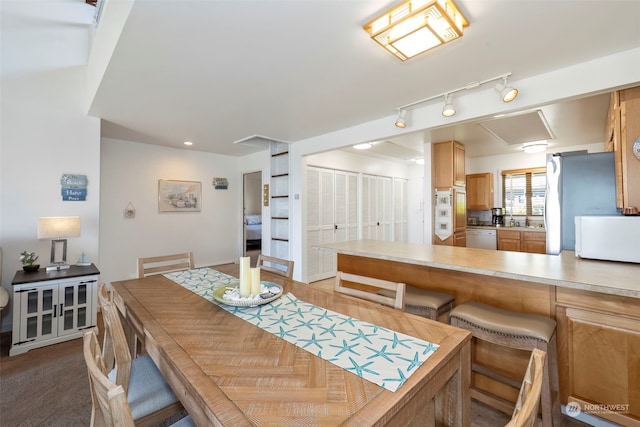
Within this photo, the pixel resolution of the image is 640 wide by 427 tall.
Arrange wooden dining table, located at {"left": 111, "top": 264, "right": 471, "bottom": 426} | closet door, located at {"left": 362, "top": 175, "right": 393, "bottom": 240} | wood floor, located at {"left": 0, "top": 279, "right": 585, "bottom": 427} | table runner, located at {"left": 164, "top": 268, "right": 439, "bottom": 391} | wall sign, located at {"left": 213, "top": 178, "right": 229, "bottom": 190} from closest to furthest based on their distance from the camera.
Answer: wooden dining table, located at {"left": 111, "top": 264, "right": 471, "bottom": 426}
table runner, located at {"left": 164, "top": 268, "right": 439, "bottom": 391}
wood floor, located at {"left": 0, "top": 279, "right": 585, "bottom": 427}
wall sign, located at {"left": 213, "top": 178, "right": 229, "bottom": 190}
closet door, located at {"left": 362, "top": 175, "right": 393, "bottom": 240}

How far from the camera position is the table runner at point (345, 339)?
2.97 ft

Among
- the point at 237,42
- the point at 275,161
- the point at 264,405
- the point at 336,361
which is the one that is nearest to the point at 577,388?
the point at 336,361

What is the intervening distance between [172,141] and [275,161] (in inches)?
65.9

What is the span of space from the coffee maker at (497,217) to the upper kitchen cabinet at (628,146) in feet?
12.1

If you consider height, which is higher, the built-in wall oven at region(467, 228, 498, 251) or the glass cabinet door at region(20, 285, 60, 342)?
the built-in wall oven at region(467, 228, 498, 251)

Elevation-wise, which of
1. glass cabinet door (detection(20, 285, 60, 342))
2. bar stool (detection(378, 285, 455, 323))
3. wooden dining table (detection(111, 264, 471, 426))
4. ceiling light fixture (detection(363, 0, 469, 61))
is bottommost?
glass cabinet door (detection(20, 285, 60, 342))

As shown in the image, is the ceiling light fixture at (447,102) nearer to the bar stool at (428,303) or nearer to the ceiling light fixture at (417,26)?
the ceiling light fixture at (417,26)

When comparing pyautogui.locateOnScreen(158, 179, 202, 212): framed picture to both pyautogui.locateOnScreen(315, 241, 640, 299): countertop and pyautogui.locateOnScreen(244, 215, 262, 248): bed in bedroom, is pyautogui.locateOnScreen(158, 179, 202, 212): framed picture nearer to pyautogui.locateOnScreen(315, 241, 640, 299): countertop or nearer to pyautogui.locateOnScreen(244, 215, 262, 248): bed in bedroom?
pyautogui.locateOnScreen(244, 215, 262, 248): bed in bedroom

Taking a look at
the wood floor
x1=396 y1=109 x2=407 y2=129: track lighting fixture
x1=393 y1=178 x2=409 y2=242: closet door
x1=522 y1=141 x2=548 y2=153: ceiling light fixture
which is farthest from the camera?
x1=393 y1=178 x2=409 y2=242: closet door

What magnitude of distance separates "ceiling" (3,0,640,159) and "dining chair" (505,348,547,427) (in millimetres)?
1712

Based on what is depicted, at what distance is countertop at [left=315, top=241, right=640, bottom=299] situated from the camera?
1.42 m

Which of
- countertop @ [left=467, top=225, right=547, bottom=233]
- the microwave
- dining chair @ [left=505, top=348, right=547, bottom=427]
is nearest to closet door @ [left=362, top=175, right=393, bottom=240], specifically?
countertop @ [left=467, top=225, right=547, bottom=233]

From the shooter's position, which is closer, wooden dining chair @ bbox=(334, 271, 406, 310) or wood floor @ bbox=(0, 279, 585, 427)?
wooden dining chair @ bbox=(334, 271, 406, 310)

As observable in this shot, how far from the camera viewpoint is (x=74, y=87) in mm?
3189
